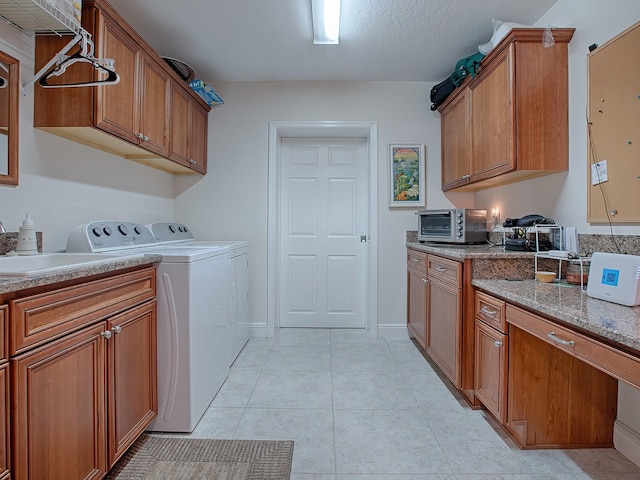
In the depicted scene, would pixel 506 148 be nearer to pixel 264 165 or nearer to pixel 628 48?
pixel 628 48

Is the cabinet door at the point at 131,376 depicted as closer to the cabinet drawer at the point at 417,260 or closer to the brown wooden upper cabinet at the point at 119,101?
the brown wooden upper cabinet at the point at 119,101

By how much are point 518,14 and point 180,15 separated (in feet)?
7.30

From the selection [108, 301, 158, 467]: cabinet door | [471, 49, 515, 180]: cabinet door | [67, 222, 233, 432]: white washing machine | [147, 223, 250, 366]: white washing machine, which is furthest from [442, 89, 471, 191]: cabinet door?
[108, 301, 158, 467]: cabinet door

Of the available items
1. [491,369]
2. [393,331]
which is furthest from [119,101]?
[393,331]

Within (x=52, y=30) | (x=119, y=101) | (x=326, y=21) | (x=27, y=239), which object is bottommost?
(x=27, y=239)

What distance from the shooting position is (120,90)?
5.96 ft

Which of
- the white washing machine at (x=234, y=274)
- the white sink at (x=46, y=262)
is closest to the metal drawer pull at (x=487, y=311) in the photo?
the white washing machine at (x=234, y=274)

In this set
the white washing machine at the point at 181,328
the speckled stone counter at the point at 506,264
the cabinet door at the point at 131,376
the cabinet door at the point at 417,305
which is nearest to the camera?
the cabinet door at the point at 131,376

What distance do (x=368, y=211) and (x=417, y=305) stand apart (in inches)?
39.9

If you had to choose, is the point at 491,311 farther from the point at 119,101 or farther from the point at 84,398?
the point at 119,101

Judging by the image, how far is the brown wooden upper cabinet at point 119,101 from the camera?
164 cm

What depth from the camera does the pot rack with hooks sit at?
1.42 metres

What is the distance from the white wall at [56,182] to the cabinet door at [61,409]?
0.87 metres

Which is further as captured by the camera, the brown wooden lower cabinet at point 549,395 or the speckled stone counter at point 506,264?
the speckled stone counter at point 506,264
